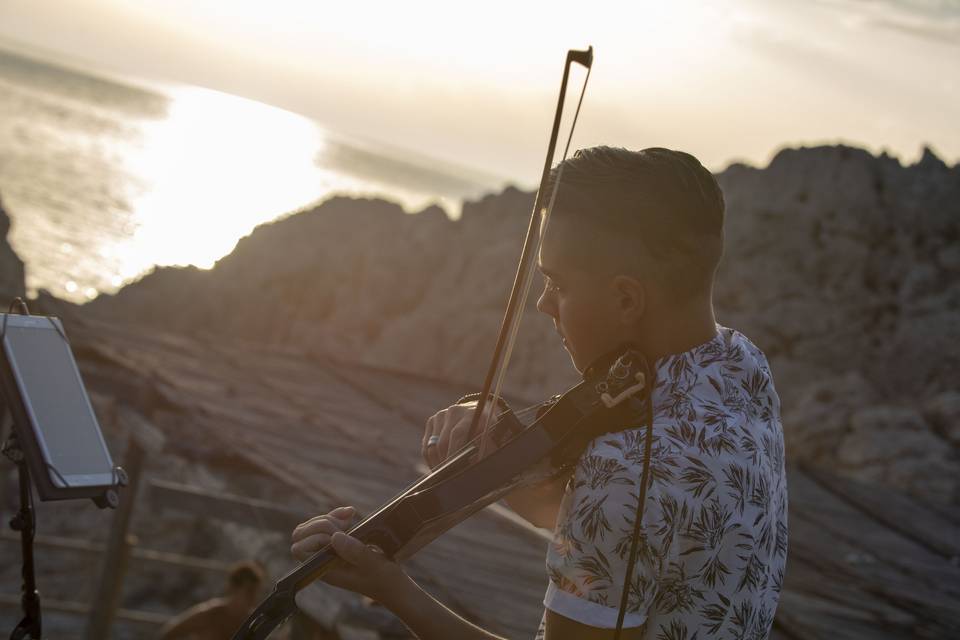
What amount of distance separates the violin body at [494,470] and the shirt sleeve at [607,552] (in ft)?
0.33

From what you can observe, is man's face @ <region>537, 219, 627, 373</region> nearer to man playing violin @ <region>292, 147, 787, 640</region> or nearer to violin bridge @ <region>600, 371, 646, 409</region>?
man playing violin @ <region>292, 147, 787, 640</region>

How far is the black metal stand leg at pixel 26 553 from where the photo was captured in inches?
95.5

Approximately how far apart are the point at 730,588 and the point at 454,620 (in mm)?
501

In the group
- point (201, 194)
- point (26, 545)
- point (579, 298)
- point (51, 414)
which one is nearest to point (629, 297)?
point (579, 298)

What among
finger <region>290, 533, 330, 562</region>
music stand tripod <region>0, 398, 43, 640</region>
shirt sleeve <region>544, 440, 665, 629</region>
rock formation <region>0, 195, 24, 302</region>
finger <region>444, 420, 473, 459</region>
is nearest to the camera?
shirt sleeve <region>544, 440, 665, 629</region>

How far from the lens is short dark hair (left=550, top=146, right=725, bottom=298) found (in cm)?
196

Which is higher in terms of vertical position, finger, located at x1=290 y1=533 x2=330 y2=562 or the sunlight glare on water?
finger, located at x1=290 y1=533 x2=330 y2=562

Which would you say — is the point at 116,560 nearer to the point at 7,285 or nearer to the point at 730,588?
the point at 730,588

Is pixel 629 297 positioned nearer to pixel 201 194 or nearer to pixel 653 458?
pixel 653 458

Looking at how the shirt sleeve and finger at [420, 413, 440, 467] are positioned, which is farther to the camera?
finger at [420, 413, 440, 467]

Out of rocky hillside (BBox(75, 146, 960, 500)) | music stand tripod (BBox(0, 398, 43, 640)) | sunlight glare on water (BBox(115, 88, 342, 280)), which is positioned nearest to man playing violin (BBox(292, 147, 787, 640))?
music stand tripod (BBox(0, 398, 43, 640))

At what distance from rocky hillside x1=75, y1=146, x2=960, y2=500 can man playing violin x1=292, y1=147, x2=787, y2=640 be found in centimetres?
1203

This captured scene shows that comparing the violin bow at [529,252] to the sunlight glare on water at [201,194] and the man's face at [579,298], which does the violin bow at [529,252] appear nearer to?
the man's face at [579,298]

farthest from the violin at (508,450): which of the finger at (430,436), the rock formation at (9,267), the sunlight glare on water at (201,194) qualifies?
the sunlight glare on water at (201,194)
